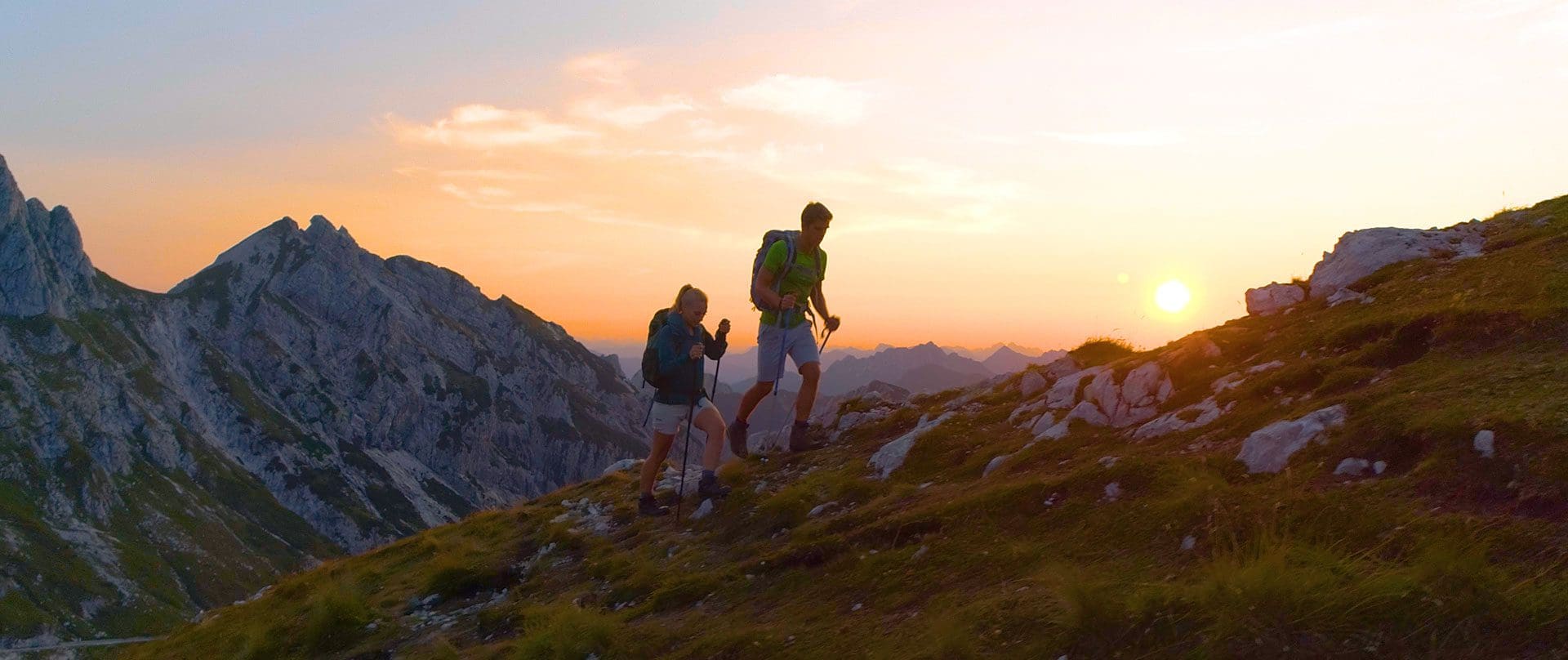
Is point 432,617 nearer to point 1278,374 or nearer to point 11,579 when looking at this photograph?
point 1278,374

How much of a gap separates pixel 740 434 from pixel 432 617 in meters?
6.17

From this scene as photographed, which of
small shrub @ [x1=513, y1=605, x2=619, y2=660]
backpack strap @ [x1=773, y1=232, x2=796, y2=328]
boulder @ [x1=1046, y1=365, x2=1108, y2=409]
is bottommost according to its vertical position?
small shrub @ [x1=513, y1=605, x2=619, y2=660]

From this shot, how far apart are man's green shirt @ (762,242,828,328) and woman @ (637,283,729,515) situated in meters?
1.26

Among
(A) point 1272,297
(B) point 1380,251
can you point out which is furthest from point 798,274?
(B) point 1380,251

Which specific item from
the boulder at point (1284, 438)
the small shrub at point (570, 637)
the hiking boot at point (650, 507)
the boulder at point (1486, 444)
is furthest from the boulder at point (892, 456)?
the boulder at point (1486, 444)

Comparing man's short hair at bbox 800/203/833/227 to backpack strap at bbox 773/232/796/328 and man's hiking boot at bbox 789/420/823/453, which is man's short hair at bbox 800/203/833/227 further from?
man's hiking boot at bbox 789/420/823/453

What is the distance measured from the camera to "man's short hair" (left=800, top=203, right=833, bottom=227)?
13844mm

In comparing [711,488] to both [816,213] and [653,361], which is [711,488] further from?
[816,213]

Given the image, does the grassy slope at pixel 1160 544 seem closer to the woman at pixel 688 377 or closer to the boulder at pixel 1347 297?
the boulder at pixel 1347 297

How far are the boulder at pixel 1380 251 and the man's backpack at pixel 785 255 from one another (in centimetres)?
785

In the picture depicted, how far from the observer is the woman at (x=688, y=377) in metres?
13.1

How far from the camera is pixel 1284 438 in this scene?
7793mm

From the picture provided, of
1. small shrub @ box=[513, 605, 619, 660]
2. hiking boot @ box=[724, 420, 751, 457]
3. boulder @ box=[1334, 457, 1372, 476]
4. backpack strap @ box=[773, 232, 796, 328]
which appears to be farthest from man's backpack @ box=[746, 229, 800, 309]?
boulder @ box=[1334, 457, 1372, 476]

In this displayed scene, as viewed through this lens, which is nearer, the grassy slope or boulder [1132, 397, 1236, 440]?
the grassy slope
